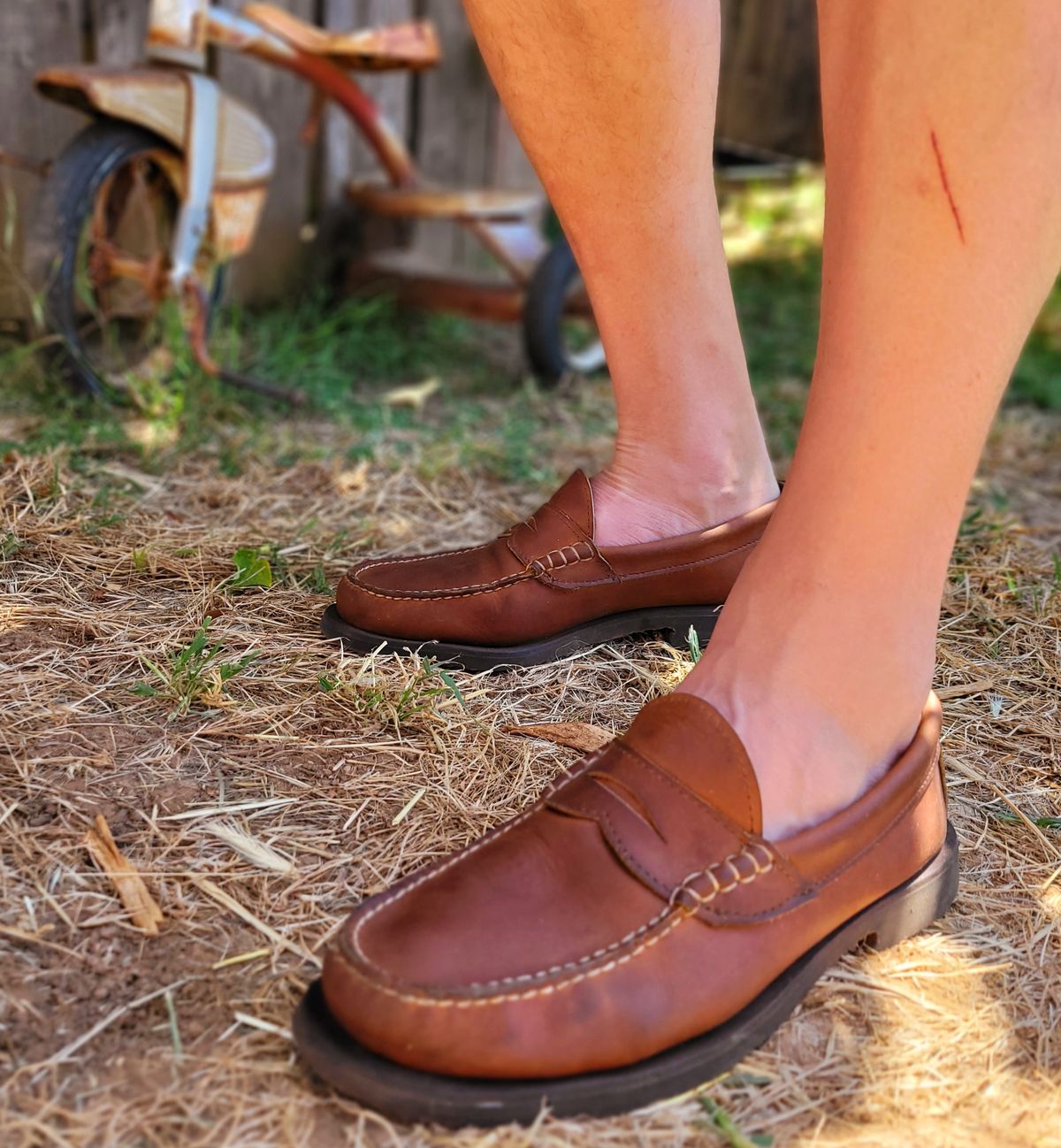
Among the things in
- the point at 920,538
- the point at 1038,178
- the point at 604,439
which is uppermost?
the point at 1038,178

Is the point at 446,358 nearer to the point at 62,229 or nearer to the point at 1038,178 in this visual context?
the point at 62,229

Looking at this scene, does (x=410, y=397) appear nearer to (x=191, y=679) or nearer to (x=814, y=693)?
(x=191, y=679)

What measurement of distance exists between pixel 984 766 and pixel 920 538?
43 centimetres

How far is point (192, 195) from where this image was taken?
200 cm

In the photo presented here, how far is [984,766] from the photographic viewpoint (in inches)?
43.4

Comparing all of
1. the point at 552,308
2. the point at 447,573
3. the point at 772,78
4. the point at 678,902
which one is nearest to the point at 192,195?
the point at 552,308

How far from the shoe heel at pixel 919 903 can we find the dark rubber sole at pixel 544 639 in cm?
38

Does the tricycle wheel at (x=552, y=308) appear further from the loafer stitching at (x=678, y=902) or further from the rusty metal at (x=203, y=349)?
the loafer stitching at (x=678, y=902)

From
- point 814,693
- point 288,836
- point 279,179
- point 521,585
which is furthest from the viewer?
point 279,179

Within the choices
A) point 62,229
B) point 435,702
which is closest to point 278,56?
point 62,229

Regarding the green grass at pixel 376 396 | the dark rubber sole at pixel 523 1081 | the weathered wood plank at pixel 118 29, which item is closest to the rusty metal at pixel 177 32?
the weathered wood plank at pixel 118 29

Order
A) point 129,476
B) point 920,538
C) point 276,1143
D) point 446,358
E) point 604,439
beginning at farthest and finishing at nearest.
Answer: point 446,358
point 604,439
point 129,476
point 920,538
point 276,1143

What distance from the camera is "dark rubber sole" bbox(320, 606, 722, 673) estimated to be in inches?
46.0

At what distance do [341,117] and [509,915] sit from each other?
254 cm
